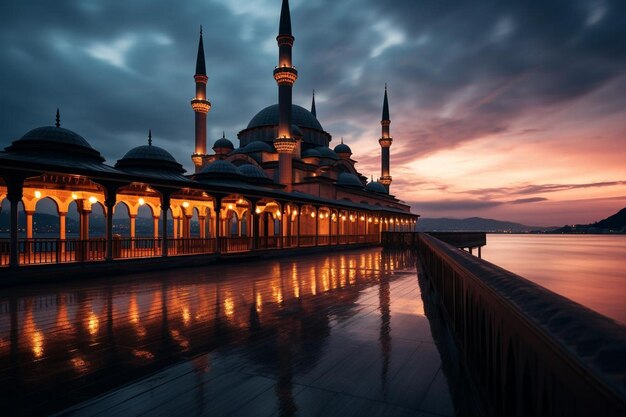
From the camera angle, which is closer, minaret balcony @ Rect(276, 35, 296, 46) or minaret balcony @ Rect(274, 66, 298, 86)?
minaret balcony @ Rect(274, 66, 298, 86)

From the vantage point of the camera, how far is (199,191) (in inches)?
837

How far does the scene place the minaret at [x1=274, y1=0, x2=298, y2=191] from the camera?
3894cm

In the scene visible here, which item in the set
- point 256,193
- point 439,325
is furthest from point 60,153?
point 439,325

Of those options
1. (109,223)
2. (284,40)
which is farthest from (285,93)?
(109,223)

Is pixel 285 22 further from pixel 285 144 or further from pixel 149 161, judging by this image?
pixel 149 161

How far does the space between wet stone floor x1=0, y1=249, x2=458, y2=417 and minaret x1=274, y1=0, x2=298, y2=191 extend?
104 ft

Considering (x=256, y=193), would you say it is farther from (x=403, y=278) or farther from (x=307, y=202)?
(x=403, y=278)

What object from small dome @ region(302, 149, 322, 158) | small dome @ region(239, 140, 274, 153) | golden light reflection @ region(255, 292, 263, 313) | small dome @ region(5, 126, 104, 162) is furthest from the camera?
small dome @ region(302, 149, 322, 158)

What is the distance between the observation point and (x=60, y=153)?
1681cm

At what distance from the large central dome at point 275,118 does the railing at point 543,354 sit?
2133 inches

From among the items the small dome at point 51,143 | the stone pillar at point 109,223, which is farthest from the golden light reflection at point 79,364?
the small dome at point 51,143

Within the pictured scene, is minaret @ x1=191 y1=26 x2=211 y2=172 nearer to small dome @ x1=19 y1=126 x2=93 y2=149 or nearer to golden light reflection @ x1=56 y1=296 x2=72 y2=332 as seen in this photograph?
small dome @ x1=19 y1=126 x2=93 y2=149

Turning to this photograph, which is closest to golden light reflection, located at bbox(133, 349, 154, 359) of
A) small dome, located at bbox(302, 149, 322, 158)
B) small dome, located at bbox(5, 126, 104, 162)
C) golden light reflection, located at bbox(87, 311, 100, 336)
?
golden light reflection, located at bbox(87, 311, 100, 336)

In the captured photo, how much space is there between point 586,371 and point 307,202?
80.7 feet
